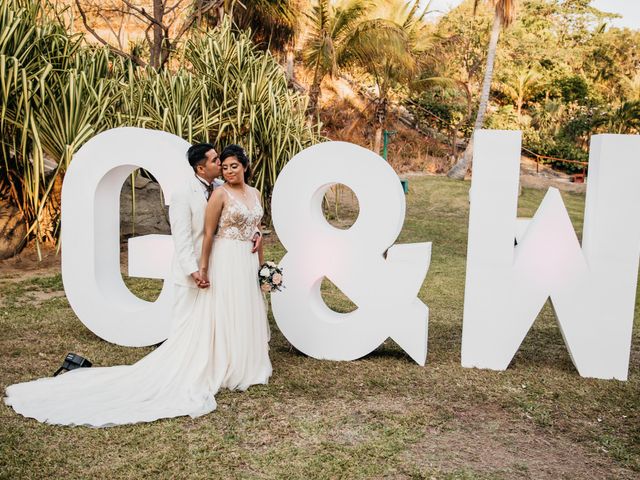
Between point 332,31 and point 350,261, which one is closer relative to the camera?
point 350,261

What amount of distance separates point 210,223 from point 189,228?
0.18m

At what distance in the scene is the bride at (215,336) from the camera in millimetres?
4616

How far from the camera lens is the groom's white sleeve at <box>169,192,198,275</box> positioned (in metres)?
4.76

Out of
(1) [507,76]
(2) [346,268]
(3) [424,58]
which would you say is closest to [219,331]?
(2) [346,268]

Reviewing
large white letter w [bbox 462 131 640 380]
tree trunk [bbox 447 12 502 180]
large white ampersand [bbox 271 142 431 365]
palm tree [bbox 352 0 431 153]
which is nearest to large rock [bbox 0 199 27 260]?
large white ampersand [bbox 271 142 431 365]

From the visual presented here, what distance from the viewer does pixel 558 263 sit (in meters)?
5.30

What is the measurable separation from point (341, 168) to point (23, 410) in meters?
2.91

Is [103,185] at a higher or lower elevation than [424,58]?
lower

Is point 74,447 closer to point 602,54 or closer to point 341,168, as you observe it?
point 341,168

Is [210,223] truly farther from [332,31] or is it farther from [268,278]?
[332,31]

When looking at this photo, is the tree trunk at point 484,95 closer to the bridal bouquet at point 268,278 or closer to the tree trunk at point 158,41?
the tree trunk at point 158,41

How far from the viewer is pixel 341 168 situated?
5.45 metres

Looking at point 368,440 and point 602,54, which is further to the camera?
point 602,54

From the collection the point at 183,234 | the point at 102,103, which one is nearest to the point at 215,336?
the point at 183,234
